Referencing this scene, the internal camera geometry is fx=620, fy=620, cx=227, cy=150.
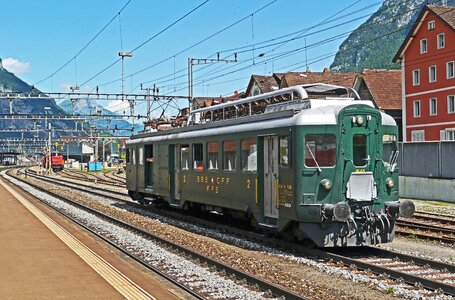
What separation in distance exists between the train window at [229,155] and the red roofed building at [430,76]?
32824 mm

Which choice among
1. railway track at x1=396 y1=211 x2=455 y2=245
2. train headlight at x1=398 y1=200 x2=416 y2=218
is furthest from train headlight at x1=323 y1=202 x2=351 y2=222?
railway track at x1=396 y1=211 x2=455 y2=245

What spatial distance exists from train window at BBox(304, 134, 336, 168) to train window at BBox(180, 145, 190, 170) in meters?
6.90

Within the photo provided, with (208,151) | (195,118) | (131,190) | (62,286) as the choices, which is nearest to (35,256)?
(62,286)

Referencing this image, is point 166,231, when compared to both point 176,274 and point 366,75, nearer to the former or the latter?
point 176,274

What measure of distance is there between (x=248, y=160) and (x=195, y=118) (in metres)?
5.36

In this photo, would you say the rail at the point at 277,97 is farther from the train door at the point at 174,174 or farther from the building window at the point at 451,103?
the building window at the point at 451,103

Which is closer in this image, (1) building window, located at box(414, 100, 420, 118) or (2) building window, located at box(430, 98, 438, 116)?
(2) building window, located at box(430, 98, 438, 116)

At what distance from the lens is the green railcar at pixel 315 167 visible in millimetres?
12383

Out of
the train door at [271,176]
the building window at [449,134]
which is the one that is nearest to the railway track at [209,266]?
the train door at [271,176]

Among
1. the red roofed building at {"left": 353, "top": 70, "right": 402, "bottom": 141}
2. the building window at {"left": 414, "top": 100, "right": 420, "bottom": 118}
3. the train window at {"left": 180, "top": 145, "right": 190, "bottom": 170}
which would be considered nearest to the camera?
the train window at {"left": 180, "top": 145, "right": 190, "bottom": 170}

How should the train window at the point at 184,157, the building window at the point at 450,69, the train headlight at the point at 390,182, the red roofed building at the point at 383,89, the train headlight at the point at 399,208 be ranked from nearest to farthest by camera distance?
the train headlight at the point at 399,208 → the train headlight at the point at 390,182 → the train window at the point at 184,157 → the building window at the point at 450,69 → the red roofed building at the point at 383,89

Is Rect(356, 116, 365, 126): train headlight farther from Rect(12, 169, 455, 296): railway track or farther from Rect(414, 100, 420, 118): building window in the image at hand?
Rect(414, 100, 420, 118): building window

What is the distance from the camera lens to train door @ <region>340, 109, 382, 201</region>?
41.2ft

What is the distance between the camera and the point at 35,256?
40.5 feet
